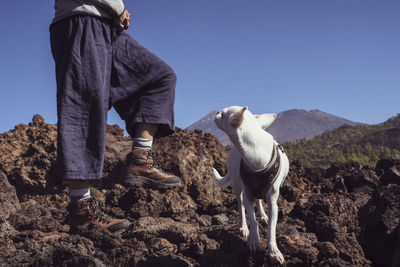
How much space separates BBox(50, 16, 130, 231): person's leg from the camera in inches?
115

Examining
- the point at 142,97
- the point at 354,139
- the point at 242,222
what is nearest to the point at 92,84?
the point at 142,97

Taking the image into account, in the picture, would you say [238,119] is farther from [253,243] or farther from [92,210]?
[92,210]

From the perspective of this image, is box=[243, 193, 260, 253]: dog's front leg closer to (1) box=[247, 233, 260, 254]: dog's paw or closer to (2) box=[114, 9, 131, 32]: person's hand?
(1) box=[247, 233, 260, 254]: dog's paw

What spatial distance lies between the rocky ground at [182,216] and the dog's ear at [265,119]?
0.97 metres

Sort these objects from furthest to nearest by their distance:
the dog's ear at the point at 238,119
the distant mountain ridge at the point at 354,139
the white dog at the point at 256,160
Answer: the distant mountain ridge at the point at 354,139 < the white dog at the point at 256,160 < the dog's ear at the point at 238,119

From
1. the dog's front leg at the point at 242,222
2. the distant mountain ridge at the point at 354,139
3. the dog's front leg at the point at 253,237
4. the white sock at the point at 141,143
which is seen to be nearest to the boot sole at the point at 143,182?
the white sock at the point at 141,143

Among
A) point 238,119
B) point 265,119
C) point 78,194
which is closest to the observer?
point 238,119

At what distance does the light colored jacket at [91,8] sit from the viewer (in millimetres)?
2941

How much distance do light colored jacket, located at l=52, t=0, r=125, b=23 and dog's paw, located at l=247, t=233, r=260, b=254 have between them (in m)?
2.19

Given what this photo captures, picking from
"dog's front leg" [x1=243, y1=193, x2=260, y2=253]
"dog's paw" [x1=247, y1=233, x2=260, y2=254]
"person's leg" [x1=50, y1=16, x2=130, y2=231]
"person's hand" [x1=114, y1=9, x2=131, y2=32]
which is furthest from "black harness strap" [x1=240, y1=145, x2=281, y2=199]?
"person's hand" [x1=114, y1=9, x2=131, y2=32]

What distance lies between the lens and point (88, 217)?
3.10m

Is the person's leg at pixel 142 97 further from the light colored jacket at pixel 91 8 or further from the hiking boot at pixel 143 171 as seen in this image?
the light colored jacket at pixel 91 8

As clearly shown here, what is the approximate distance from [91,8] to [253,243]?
235 centimetres

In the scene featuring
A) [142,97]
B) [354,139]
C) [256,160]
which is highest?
[142,97]
